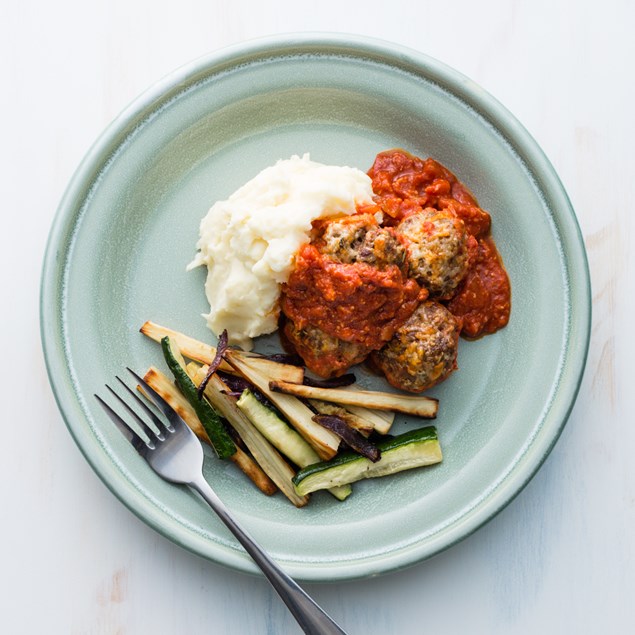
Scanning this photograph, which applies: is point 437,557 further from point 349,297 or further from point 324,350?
point 349,297

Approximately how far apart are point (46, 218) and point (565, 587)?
4328 mm

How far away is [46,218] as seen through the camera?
495 centimetres

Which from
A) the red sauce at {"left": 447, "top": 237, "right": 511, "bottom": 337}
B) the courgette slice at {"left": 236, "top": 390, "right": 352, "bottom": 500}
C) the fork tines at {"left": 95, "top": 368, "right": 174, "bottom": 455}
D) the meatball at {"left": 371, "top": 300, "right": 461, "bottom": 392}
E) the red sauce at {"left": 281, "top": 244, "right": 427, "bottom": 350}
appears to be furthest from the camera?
the red sauce at {"left": 447, "top": 237, "right": 511, "bottom": 337}

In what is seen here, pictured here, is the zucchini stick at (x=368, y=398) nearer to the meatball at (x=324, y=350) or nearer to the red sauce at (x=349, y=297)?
the meatball at (x=324, y=350)

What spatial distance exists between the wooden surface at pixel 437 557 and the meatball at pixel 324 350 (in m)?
1.48

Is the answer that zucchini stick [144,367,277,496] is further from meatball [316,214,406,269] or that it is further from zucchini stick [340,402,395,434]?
meatball [316,214,406,269]

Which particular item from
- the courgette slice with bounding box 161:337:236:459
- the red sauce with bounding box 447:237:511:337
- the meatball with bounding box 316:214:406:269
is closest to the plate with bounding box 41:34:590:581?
the red sauce with bounding box 447:237:511:337

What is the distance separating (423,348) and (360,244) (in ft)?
2.38

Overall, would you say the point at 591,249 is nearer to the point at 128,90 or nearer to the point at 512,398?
the point at 512,398

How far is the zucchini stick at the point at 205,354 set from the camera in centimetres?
457

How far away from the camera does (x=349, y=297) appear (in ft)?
13.8

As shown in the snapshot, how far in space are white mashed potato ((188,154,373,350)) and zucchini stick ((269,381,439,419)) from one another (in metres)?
0.41

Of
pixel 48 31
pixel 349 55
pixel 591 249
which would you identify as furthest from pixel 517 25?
pixel 48 31

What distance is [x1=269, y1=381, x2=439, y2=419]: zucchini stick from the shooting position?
452 cm
